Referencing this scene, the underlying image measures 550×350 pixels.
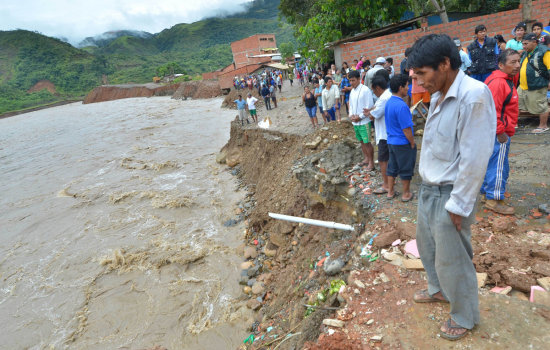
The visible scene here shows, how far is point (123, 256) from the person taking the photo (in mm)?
7371

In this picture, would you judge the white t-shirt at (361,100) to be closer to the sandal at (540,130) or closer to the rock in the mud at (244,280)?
the sandal at (540,130)

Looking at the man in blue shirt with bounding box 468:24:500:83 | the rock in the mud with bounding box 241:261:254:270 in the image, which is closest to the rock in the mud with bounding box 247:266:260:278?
the rock in the mud with bounding box 241:261:254:270

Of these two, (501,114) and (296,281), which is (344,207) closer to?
(296,281)

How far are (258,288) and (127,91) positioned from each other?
6531 cm

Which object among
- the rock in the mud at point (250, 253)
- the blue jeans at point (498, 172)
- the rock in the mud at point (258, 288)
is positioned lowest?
the rock in the mud at point (258, 288)

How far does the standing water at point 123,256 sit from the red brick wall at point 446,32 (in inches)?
255

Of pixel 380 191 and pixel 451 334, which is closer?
pixel 451 334

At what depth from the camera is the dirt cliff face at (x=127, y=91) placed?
175 feet

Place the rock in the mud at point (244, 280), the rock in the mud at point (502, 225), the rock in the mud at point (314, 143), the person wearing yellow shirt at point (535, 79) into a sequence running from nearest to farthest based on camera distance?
the rock in the mud at point (502, 225), the person wearing yellow shirt at point (535, 79), the rock in the mud at point (244, 280), the rock in the mud at point (314, 143)

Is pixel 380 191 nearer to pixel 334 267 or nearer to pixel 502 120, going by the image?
pixel 334 267

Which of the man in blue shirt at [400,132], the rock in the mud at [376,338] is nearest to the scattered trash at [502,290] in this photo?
Result: the rock in the mud at [376,338]

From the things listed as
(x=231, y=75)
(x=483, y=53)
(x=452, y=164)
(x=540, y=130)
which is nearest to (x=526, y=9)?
(x=483, y=53)

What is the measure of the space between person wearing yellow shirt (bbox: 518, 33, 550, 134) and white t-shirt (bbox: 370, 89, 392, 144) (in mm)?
2614

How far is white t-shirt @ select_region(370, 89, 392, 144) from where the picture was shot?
4086 mm
